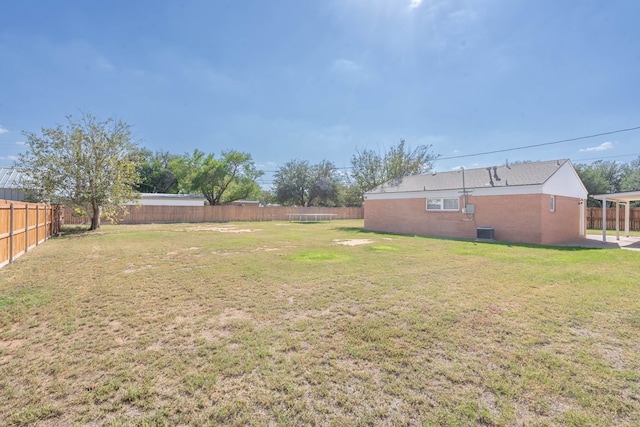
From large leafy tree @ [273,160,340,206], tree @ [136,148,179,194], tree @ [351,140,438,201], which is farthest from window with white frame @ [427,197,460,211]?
tree @ [136,148,179,194]

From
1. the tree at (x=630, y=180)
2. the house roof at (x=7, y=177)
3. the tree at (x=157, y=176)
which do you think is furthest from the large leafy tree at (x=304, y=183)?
the tree at (x=630, y=180)

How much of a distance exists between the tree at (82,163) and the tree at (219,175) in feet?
53.5

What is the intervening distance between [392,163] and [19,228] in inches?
1241

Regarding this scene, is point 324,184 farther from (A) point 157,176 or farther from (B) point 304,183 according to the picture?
(A) point 157,176

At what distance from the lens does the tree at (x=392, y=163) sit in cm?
3275

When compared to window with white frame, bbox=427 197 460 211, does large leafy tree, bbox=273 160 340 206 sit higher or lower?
higher

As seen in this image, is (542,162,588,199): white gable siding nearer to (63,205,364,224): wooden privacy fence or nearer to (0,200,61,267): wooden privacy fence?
(0,200,61,267): wooden privacy fence

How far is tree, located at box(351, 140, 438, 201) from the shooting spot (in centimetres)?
3275

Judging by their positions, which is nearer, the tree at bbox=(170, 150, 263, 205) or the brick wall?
the brick wall

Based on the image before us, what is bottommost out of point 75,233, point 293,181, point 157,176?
point 75,233

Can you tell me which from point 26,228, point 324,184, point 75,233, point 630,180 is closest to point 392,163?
point 324,184

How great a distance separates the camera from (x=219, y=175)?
102ft

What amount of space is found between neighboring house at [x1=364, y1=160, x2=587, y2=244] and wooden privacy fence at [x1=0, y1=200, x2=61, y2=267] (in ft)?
51.7

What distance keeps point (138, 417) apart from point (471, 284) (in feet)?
17.1
